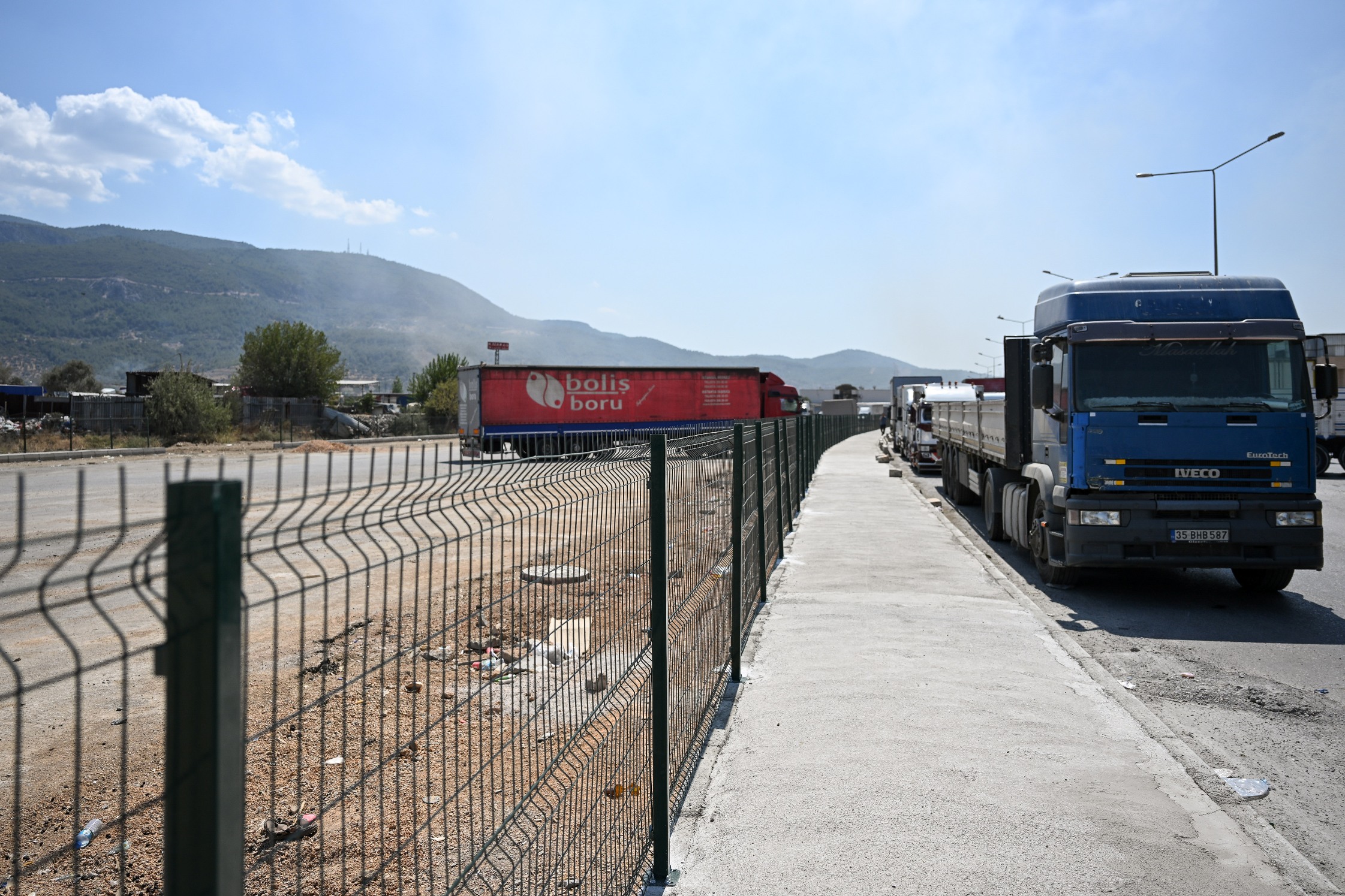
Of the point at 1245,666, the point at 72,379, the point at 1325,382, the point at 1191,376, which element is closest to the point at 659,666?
the point at 1245,666

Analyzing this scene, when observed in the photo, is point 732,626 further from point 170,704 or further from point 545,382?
point 545,382

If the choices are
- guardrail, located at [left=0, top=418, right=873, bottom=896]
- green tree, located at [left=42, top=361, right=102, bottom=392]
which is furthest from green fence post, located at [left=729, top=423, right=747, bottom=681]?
green tree, located at [left=42, top=361, right=102, bottom=392]

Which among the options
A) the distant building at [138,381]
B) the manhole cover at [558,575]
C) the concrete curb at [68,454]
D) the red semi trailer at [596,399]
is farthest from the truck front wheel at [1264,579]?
the distant building at [138,381]

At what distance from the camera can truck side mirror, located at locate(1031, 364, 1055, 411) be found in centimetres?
984

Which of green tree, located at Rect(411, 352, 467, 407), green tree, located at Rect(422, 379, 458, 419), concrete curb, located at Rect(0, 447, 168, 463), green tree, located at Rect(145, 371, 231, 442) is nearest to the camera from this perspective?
concrete curb, located at Rect(0, 447, 168, 463)

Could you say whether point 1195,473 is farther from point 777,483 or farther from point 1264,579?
point 777,483

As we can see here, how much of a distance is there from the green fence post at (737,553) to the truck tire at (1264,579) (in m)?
5.97

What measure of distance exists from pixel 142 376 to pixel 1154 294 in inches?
2922

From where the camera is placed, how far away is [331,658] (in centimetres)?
670

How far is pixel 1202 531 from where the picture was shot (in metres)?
9.09

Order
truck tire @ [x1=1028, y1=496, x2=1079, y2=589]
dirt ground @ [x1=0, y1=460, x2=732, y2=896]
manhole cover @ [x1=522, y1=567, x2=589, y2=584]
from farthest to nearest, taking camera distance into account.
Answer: truck tire @ [x1=1028, y1=496, x2=1079, y2=589], manhole cover @ [x1=522, y1=567, x2=589, y2=584], dirt ground @ [x1=0, y1=460, x2=732, y2=896]

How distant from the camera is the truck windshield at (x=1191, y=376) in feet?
30.2

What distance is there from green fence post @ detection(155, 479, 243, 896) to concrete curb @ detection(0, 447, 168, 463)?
39056mm

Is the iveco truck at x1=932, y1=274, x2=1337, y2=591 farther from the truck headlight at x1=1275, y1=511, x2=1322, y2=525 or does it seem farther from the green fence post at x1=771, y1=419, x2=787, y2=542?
the green fence post at x1=771, y1=419, x2=787, y2=542
